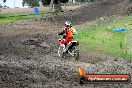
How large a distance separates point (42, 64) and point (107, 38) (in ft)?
42.1

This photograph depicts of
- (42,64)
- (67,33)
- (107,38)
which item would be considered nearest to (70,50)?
(67,33)

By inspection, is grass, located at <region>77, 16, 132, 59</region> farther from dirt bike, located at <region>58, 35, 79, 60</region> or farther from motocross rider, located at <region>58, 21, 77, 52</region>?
motocross rider, located at <region>58, 21, 77, 52</region>

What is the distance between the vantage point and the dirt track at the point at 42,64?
17.5m

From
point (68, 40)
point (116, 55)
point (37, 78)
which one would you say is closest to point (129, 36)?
point (116, 55)

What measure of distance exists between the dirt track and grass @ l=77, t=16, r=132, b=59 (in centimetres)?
175

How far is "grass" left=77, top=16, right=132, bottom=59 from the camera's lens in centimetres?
2807

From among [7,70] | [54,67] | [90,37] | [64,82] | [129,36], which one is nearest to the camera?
[64,82]

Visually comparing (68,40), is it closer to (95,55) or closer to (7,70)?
(95,55)

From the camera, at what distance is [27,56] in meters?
25.0

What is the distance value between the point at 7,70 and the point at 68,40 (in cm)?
714

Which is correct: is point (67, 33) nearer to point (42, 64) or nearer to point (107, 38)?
point (42, 64)

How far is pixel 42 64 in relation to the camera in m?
22.0

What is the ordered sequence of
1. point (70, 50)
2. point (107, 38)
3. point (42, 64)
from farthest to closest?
point (107, 38) → point (70, 50) → point (42, 64)

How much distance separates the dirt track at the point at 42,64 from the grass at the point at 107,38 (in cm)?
175
